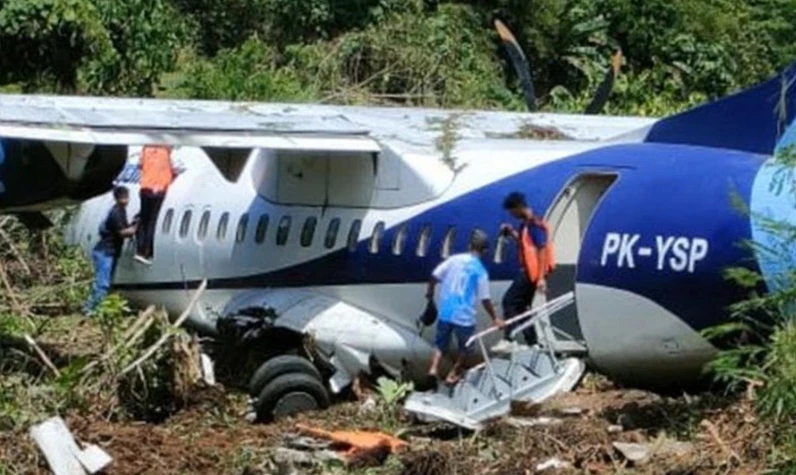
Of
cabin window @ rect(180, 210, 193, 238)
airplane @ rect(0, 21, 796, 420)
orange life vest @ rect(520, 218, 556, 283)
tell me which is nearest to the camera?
airplane @ rect(0, 21, 796, 420)

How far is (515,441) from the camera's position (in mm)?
11453

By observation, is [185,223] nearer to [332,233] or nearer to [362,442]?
[332,233]

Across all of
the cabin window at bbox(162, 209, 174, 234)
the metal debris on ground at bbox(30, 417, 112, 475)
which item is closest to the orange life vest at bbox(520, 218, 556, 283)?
the metal debris on ground at bbox(30, 417, 112, 475)

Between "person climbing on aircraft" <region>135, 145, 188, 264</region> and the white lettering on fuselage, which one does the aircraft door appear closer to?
the white lettering on fuselage

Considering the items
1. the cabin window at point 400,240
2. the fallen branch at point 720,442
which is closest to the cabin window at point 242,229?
the cabin window at point 400,240

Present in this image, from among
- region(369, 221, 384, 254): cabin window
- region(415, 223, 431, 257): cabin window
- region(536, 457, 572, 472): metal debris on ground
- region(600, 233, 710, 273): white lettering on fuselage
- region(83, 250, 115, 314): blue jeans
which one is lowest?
region(83, 250, 115, 314): blue jeans

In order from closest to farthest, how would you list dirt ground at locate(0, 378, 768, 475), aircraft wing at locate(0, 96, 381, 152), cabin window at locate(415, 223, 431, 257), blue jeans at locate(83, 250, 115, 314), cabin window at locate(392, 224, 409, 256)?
dirt ground at locate(0, 378, 768, 475)
aircraft wing at locate(0, 96, 381, 152)
cabin window at locate(415, 223, 431, 257)
cabin window at locate(392, 224, 409, 256)
blue jeans at locate(83, 250, 115, 314)

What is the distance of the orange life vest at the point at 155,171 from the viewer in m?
17.6

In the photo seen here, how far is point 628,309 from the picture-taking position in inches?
483

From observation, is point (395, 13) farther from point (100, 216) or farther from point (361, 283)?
point (361, 283)

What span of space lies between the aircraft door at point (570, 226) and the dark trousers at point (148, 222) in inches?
195

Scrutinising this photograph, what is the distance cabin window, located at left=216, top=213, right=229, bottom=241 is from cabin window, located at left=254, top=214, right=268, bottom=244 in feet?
1.50

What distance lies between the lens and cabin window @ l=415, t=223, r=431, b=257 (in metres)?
14.4

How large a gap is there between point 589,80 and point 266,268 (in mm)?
16950
